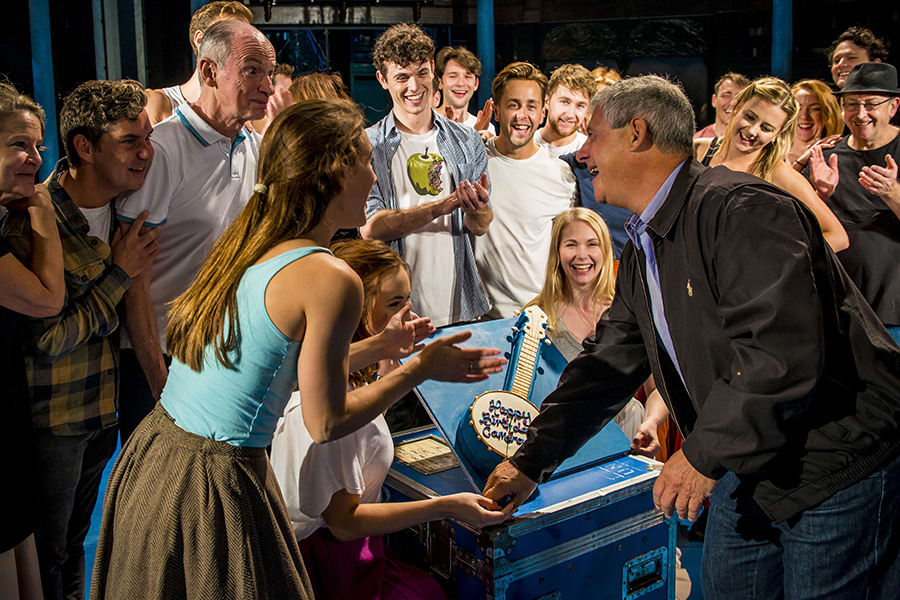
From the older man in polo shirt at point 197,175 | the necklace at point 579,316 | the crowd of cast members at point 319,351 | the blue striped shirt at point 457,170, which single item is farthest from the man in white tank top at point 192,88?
the necklace at point 579,316

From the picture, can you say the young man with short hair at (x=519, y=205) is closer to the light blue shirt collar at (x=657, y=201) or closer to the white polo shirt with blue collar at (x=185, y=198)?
the white polo shirt with blue collar at (x=185, y=198)

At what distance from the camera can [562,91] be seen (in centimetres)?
428

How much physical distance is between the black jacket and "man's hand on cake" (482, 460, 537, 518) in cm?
54

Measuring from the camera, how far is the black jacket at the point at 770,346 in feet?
5.11

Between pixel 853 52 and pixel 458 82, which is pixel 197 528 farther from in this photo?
pixel 853 52

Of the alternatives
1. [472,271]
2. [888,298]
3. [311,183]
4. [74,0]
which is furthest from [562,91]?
[74,0]

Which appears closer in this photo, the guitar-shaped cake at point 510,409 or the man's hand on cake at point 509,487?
the man's hand on cake at point 509,487

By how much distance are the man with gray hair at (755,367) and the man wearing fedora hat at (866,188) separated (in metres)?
2.60

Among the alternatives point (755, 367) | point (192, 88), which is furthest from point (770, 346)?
point (192, 88)

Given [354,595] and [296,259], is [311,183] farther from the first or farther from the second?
[354,595]

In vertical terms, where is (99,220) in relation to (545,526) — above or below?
above

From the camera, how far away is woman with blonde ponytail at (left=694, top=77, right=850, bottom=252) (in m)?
3.80

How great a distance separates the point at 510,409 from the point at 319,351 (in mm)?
1000

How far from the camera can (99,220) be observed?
257 centimetres
